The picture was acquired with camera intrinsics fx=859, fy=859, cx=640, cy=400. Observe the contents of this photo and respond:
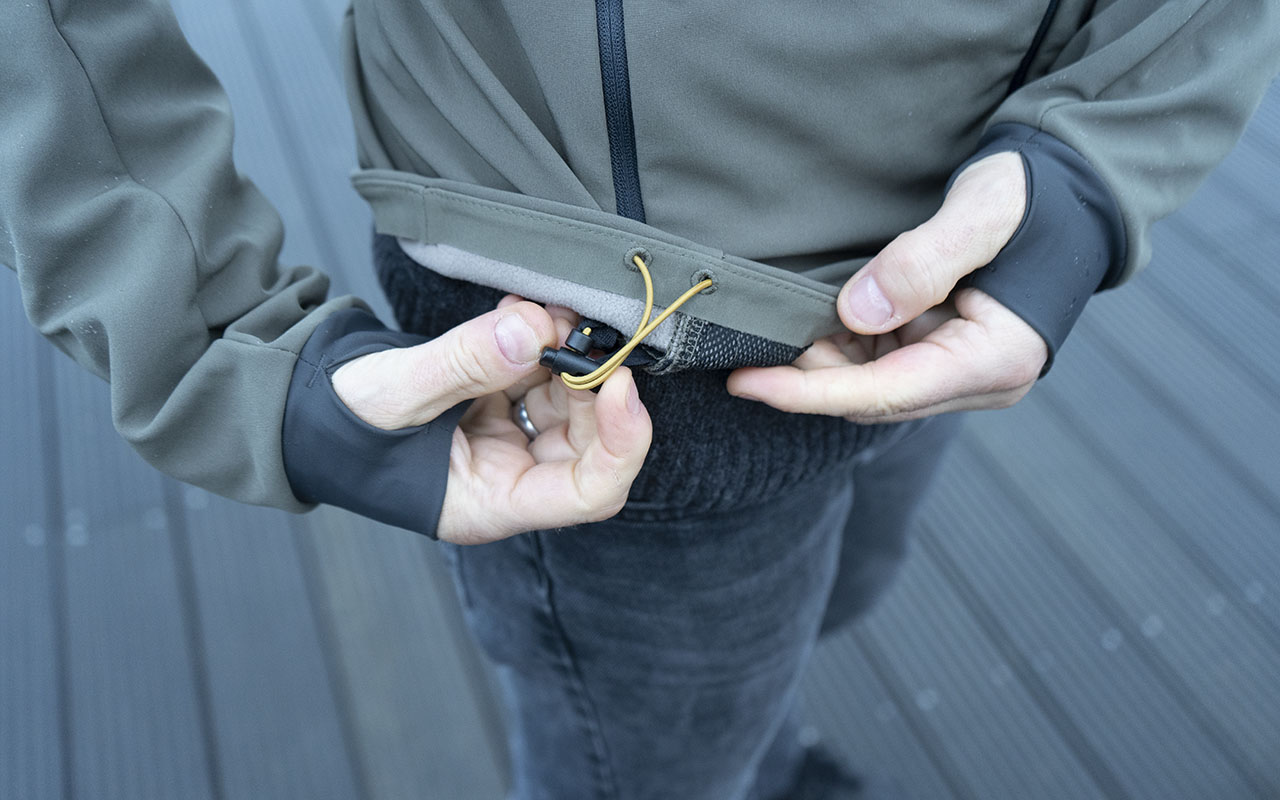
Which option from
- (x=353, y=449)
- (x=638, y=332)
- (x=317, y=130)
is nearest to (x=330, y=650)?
(x=353, y=449)

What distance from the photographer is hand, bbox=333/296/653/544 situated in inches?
19.4

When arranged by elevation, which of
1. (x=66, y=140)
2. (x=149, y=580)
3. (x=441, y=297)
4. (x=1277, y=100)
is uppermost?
(x=66, y=140)

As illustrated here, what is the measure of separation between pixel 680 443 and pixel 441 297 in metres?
0.20

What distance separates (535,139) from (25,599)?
4.34 feet

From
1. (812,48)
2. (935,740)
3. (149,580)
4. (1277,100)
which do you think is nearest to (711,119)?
(812,48)

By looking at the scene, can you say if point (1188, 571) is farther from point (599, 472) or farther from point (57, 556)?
point (57, 556)

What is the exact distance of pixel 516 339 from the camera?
0.49m

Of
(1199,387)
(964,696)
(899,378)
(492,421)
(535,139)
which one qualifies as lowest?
(964,696)

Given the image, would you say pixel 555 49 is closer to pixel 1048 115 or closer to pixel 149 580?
pixel 1048 115

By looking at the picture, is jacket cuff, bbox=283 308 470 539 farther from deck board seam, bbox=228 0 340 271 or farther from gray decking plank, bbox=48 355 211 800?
deck board seam, bbox=228 0 340 271

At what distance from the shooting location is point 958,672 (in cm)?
136

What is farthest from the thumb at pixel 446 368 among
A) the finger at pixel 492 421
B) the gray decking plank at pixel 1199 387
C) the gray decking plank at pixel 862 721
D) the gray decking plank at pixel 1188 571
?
the gray decking plank at pixel 1199 387

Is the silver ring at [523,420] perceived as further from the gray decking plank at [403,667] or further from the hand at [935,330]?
the gray decking plank at [403,667]

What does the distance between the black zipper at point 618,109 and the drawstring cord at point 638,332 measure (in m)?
0.05
